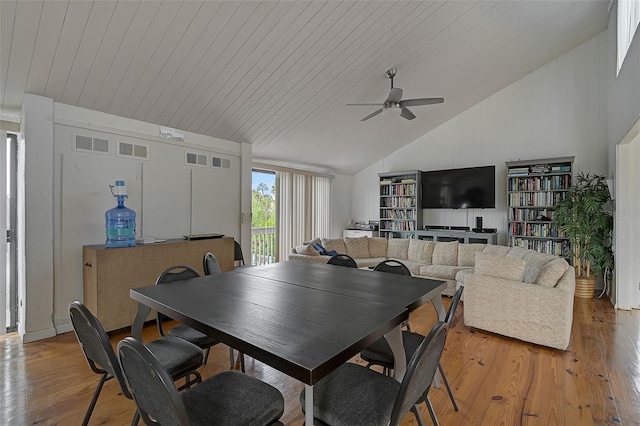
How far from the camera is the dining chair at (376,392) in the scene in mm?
1065

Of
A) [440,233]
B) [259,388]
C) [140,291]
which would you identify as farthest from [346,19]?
[440,233]

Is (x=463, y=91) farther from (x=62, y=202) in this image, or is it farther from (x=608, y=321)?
(x=62, y=202)

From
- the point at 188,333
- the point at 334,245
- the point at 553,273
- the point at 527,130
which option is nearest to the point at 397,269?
the point at 553,273

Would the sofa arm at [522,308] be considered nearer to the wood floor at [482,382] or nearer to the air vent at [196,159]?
the wood floor at [482,382]

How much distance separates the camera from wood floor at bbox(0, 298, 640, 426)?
191cm

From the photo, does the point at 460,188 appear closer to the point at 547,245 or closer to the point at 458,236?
the point at 458,236

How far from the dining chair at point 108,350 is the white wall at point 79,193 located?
2.05 metres

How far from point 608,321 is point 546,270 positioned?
1.45m

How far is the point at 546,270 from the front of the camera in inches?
116

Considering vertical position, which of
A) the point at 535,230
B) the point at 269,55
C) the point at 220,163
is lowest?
the point at 535,230

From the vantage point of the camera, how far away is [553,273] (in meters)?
2.91

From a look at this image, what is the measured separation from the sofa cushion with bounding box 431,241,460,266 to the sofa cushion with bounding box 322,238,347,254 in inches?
61.9

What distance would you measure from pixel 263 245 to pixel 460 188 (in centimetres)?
392

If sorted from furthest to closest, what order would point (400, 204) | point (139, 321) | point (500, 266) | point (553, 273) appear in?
point (400, 204) → point (500, 266) → point (553, 273) → point (139, 321)
